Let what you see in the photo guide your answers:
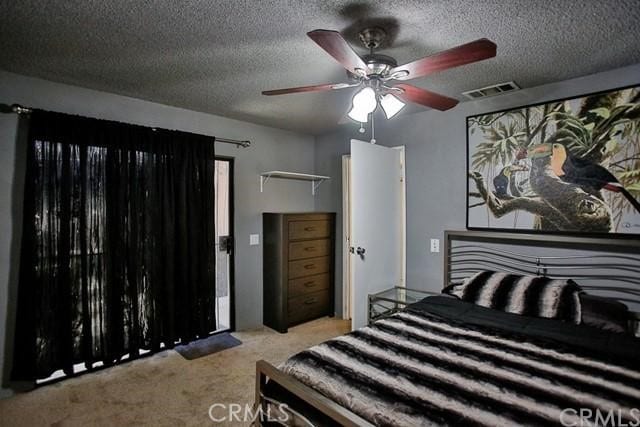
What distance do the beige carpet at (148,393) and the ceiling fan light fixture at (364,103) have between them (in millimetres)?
2106

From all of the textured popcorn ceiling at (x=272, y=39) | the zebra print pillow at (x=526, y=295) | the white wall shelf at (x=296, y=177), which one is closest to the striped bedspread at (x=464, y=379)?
the zebra print pillow at (x=526, y=295)

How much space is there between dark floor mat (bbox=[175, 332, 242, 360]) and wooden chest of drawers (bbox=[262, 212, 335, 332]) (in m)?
0.53

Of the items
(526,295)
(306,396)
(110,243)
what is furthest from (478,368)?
(110,243)

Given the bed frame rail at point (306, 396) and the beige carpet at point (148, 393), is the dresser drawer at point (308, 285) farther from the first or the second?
the bed frame rail at point (306, 396)

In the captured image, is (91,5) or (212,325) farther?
(212,325)

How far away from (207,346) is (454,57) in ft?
10.3

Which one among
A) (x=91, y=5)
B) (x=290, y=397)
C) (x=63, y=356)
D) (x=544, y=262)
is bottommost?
(x=63, y=356)

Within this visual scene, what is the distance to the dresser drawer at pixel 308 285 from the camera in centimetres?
361

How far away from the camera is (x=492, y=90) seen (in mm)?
2561

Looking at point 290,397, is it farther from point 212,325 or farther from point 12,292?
point 12,292

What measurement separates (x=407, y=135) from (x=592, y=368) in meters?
2.44

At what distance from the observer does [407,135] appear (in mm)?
3305

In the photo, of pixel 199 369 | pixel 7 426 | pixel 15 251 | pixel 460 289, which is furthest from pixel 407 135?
pixel 7 426

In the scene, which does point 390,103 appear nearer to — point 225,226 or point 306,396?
point 306,396
